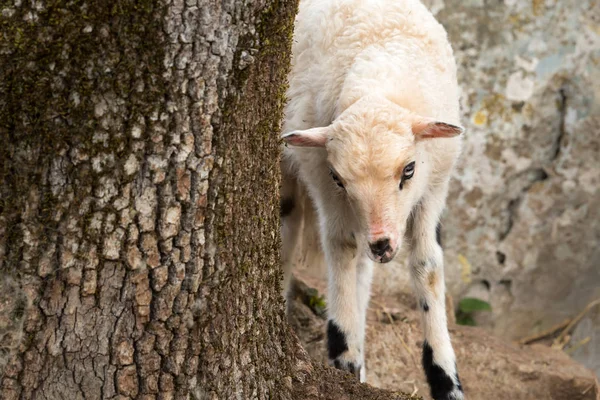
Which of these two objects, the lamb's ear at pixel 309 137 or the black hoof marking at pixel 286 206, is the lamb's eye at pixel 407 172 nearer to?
the lamb's ear at pixel 309 137

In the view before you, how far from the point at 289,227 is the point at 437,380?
1.47 metres

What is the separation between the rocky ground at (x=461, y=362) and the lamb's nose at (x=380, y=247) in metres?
1.61

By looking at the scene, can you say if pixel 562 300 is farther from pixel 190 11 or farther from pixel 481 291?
pixel 190 11

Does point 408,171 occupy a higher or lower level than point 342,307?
higher

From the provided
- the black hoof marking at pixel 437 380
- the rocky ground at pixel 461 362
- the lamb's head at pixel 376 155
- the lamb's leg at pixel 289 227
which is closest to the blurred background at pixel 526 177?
the rocky ground at pixel 461 362

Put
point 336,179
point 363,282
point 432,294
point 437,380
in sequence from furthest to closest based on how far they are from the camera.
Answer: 1. point 363,282
2. point 432,294
3. point 437,380
4. point 336,179

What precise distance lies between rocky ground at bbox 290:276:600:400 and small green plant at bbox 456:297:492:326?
0.71 m

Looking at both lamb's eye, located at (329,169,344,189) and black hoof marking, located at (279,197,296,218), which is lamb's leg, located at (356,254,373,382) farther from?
lamb's eye, located at (329,169,344,189)

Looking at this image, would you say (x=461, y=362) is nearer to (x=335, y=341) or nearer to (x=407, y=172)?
(x=335, y=341)

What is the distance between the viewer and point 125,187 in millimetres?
2320

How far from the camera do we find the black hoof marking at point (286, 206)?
16.4ft

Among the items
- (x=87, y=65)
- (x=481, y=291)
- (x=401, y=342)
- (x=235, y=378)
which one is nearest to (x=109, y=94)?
(x=87, y=65)

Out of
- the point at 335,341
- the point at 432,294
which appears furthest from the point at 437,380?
the point at 335,341

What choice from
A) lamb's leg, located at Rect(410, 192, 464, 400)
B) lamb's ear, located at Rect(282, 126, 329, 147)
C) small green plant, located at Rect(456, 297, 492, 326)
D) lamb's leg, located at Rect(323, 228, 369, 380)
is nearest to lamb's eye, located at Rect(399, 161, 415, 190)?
lamb's ear, located at Rect(282, 126, 329, 147)
